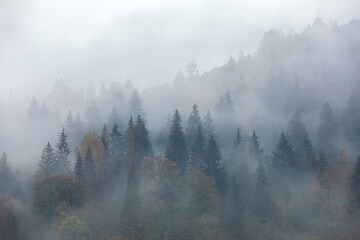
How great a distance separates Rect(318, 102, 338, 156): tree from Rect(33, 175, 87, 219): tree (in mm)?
53364

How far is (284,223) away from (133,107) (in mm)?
Result: 66880

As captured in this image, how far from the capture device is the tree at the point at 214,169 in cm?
6781

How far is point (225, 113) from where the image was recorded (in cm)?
10525

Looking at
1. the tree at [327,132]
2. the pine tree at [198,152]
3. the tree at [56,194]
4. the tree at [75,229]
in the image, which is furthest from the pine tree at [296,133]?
the tree at [75,229]

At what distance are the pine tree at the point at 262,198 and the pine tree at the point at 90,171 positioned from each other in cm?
2814

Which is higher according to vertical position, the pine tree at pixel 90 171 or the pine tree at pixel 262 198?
the pine tree at pixel 90 171

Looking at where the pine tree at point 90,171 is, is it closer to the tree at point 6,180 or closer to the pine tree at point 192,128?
the tree at point 6,180

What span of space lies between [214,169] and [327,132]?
108 feet

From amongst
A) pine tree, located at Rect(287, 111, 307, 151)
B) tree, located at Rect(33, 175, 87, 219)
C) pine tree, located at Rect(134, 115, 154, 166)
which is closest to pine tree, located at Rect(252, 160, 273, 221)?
pine tree, located at Rect(287, 111, 307, 151)

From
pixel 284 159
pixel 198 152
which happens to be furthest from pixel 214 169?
pixel 284 159

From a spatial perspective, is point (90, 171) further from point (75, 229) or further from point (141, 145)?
point (75, 229)

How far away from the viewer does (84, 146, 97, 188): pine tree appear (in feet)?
223

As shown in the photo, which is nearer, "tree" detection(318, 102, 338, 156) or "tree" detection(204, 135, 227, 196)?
"tree" detection(204, 135, 227, 196)

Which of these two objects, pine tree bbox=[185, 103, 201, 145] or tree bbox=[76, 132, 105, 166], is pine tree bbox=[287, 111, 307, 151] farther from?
tree bbox=[76, 132, 105, 166]
